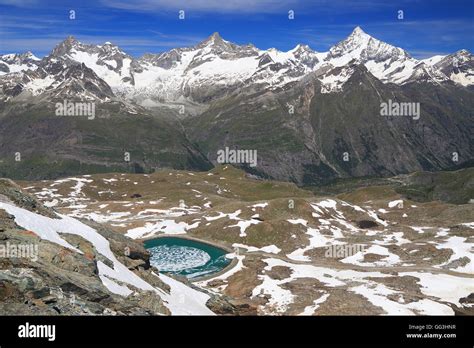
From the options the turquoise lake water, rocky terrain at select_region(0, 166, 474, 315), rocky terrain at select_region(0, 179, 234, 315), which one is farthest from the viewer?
the turquoise lake water

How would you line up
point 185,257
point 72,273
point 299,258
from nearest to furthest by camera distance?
point 72,273 < point 299,258 < point 185,257

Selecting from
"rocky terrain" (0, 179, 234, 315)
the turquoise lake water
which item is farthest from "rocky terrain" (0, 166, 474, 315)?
the turquoise lake water

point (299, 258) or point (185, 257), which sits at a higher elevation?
point (299, 258)

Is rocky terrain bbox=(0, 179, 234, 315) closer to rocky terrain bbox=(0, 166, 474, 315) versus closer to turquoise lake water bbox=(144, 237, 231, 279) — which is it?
rocky terrain bbox=(0, 166, 474, 315)

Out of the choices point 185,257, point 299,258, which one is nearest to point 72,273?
point 185,257

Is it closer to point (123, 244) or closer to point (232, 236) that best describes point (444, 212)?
point (232, 236)

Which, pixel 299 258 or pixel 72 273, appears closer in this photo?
pixel 72 273

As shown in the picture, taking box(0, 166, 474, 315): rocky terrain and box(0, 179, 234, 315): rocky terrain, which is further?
box(0, 166, 474, 315): rocky terrain

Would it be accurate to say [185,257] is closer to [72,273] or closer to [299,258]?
[299,258]

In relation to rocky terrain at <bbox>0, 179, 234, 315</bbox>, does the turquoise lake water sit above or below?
below

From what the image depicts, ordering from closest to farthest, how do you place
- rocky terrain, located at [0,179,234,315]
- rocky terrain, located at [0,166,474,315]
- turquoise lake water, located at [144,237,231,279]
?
rocky terrain, located at [0,179,234,315]
rocky terrain, located at [0,166,474,315]
turquoise lake water, located at [144,237,231,279]
